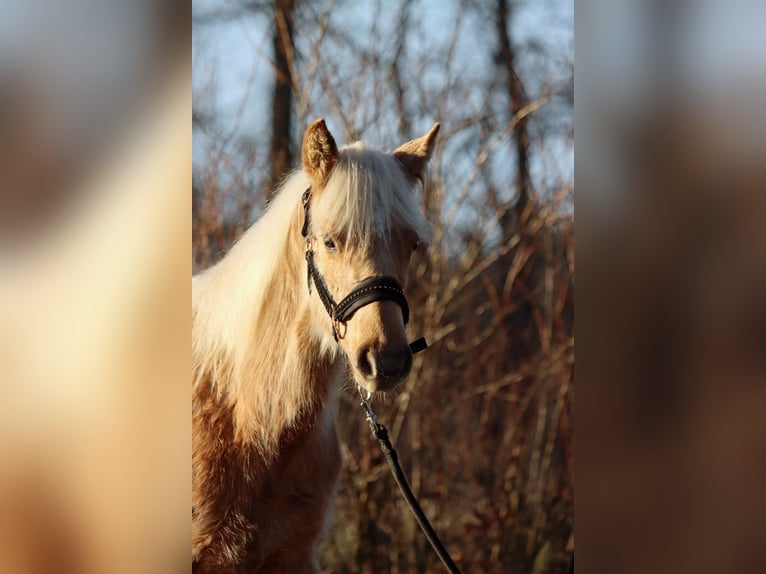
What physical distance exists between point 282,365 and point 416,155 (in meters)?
0.58

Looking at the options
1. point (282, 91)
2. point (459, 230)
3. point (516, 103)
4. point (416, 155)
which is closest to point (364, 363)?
point (416, 155)

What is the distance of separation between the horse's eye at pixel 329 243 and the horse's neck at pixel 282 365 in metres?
0.09

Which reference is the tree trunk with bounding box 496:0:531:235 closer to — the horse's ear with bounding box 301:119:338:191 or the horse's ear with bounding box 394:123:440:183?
the horse's ear with bounding box 394:123:440:183

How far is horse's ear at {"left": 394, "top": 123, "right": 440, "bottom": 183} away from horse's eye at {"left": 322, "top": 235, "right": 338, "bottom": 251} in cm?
27

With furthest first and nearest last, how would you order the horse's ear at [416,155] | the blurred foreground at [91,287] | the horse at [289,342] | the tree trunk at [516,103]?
the tree trunk at [516,103] → the horse's ear at [416,155] → the horse at [289,342] → the blurred foreground at [91,287]

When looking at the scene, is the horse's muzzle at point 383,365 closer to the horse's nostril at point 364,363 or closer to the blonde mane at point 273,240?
the horse's nostril at point 364,363

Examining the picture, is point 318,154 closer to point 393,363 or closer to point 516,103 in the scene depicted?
point 393,363

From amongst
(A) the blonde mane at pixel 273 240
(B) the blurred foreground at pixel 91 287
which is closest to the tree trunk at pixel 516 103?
(A) the blonde mane at pixel 273 240

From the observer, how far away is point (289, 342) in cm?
148

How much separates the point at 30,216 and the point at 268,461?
88 cm

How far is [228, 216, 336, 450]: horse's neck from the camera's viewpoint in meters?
1.46

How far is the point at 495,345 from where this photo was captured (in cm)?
245

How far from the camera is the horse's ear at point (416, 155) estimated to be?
155 centimetres

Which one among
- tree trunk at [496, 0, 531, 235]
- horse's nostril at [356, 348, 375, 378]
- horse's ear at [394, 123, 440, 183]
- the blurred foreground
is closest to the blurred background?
tree trunk at [496, 0, 531, 235]
